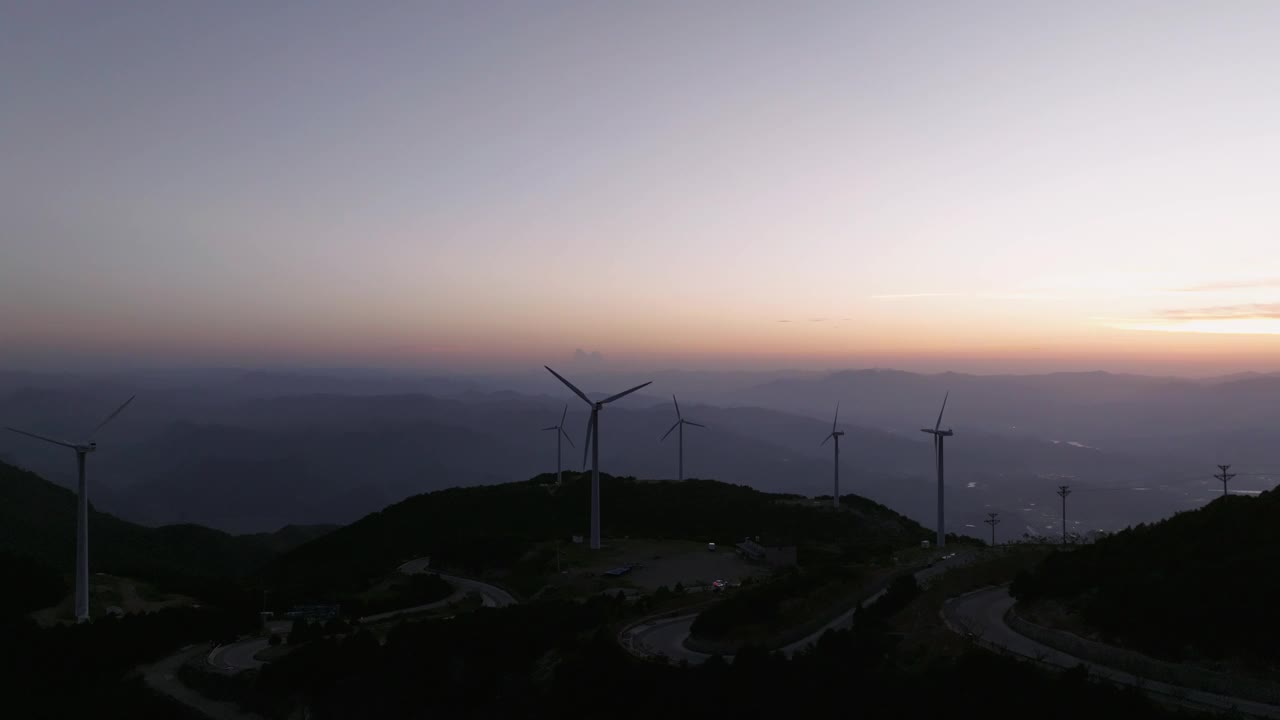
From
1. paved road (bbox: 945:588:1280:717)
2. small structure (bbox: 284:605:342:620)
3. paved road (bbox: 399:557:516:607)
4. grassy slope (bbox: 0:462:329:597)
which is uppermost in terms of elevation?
paved road (bbox: 945:588:1280:717)

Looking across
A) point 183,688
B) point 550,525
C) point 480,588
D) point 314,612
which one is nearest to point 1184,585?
point 183,688

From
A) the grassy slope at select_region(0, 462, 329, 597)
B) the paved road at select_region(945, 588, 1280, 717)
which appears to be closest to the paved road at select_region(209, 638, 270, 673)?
the grassy slope at select_region(0, 462, 329, 597)

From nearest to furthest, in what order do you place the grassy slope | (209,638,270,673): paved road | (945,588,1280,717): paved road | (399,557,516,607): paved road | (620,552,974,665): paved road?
(945,588,1280,717): paved road < (620,552,974,665): paved road < (209,638,270,673): paved road < (399,557,516,607): paved road < the grassy slope

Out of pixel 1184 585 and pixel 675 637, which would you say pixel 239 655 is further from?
pixel 1184 585

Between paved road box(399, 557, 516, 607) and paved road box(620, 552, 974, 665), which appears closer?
paved road box(620, 552, 974, 665)

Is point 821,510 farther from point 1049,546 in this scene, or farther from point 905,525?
point 1049,546

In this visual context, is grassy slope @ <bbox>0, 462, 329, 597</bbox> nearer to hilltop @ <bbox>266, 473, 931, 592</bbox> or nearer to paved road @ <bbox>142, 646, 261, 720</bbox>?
hilltop @ <bbox>266, 473, 931, 592</bbox>

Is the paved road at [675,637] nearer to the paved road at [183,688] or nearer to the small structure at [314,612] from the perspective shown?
the paved road at [183,688]
